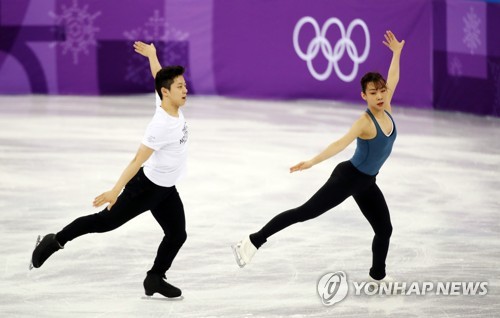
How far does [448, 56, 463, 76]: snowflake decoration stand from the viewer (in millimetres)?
18219

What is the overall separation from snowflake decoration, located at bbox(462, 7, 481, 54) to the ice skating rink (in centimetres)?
123

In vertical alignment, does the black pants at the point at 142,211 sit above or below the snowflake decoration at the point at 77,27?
above

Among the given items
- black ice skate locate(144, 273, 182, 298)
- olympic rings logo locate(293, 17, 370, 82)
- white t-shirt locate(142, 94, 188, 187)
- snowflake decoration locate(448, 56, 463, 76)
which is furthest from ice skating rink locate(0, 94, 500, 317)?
olympic rings logo locate(293, 17, 370, 82)

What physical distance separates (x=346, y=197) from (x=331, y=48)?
12.0 metres

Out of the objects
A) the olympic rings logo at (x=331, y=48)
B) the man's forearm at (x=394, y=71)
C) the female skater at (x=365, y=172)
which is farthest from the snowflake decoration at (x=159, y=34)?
the female skater at (x=365, y=172)

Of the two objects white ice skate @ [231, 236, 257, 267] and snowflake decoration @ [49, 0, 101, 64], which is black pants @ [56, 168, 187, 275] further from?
snowflake decoration @ [49, 0, 101, 64]

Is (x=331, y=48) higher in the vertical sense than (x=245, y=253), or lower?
lower

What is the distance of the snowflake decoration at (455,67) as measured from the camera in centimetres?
1822

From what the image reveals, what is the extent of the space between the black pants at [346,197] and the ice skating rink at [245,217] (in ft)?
1.45

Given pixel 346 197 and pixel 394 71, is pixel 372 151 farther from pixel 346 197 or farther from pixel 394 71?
pixel 394 71

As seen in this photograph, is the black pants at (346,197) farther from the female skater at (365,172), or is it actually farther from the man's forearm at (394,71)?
the man's forearm at (394,71)

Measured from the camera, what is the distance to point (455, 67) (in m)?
18.3

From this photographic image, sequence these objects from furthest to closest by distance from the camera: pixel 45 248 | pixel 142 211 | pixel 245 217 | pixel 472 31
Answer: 1. pixel 472 31
2. pixel 245 217
3. pixel 45 248
4. pixel 142 211

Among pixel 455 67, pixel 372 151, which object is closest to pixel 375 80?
pixel 372 151
